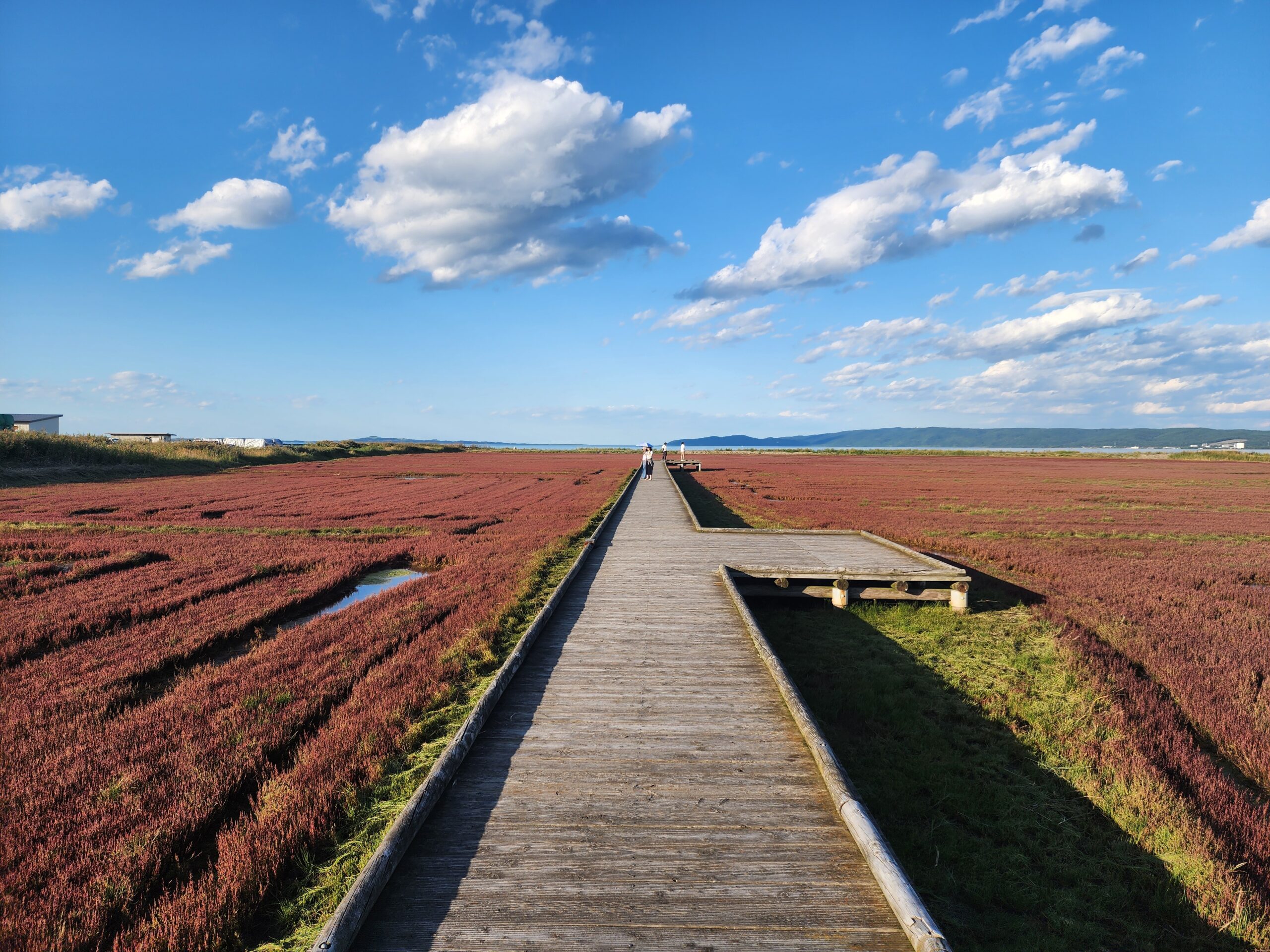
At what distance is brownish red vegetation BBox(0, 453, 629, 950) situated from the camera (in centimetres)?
385

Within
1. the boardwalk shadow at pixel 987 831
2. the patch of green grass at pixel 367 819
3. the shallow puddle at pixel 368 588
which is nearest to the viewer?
the patch of green grass at pixel 367 819

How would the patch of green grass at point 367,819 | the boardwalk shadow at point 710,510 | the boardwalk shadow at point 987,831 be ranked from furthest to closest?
the boardwalk shadow at point 710,510, the boardwalk shadow at point 987,831, the patch of green grass at point 367,819

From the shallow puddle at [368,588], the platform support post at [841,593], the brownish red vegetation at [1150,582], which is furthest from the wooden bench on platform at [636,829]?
the shallow puddle at [368,588]

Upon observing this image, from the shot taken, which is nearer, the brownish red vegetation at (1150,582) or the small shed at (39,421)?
the brownish red vegetation at (1150,582)

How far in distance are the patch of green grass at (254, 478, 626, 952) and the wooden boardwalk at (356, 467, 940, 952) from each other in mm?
627

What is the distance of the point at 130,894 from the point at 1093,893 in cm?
731

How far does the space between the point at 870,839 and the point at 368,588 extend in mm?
12558

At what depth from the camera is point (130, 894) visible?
3773 millimetres

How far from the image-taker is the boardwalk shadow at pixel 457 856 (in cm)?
309

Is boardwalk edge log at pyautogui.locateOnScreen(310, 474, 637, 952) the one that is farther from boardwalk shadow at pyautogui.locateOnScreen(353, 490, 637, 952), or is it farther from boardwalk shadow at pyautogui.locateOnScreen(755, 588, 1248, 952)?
boardwalk shadow at pyautogui.locateOnScreen(755, 588, 1248, 952)

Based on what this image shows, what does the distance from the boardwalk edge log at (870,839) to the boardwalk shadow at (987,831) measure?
46.8 inches

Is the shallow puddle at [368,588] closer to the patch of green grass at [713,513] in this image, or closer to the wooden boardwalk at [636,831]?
the wooden boardwalk at [636,831]

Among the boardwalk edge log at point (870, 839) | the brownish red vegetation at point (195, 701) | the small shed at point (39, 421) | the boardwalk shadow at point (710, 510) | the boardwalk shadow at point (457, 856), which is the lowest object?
the brownish red vegetation at point (195, 701)

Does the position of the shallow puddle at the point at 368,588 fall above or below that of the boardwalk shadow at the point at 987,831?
above
